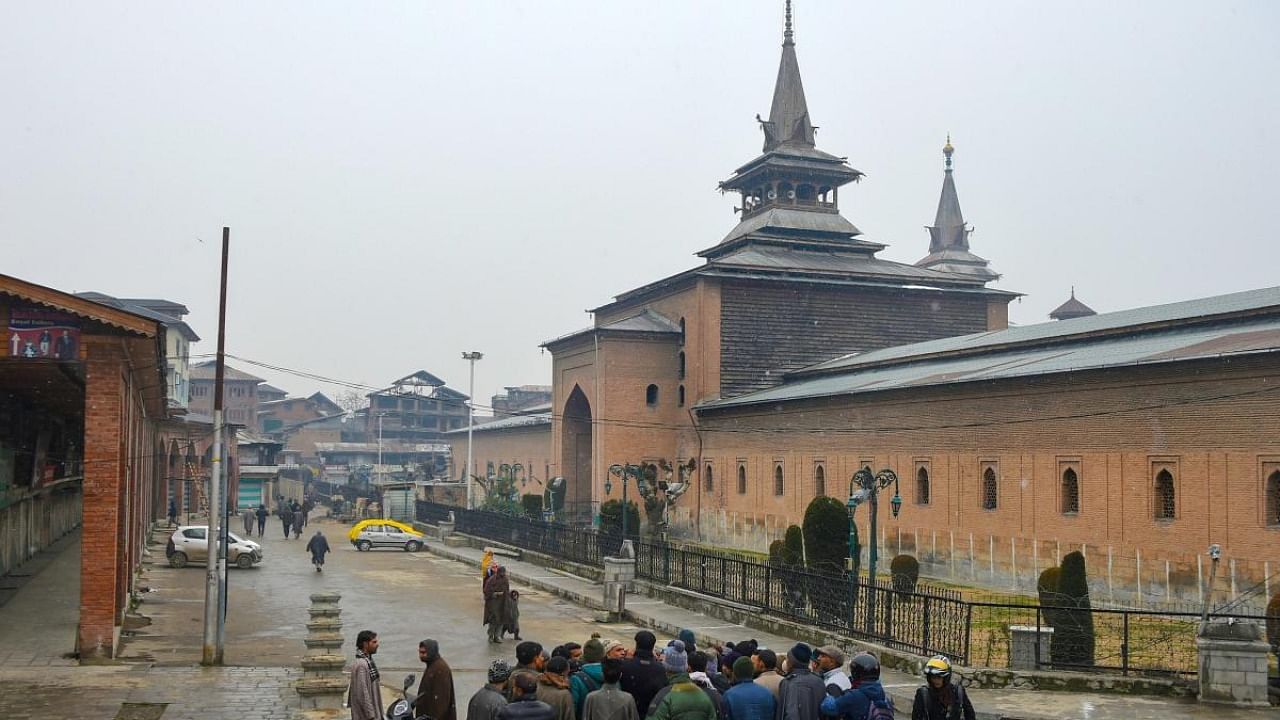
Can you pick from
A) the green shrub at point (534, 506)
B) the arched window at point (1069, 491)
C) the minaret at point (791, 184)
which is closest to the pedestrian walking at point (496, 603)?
the arched window at point (1069, 491)

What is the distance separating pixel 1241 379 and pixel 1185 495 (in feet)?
8.53

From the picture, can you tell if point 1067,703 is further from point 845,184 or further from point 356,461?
point 356,461

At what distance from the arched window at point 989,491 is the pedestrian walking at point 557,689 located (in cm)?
2257

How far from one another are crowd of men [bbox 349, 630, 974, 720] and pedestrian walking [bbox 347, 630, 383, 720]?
176cm

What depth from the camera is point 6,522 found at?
2716cm

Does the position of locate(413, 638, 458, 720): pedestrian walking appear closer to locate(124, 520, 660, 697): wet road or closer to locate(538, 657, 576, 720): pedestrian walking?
locate(538, 657, 576, 720): pedestrian walking

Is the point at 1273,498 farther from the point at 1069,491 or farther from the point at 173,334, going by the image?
the point at 173,334

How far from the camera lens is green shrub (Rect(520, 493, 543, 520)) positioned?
159 ft

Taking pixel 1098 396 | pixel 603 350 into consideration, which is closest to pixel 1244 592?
pixel 1098 396

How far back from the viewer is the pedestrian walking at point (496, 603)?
21.7m

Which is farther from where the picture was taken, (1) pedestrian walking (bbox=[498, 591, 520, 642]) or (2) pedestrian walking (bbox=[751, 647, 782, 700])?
(1) pedestrian walking (bbox=[498, 591, 520, 642])

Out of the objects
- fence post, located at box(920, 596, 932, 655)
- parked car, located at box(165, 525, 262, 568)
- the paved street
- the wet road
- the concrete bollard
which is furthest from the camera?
parked car, located at box(165, 525, 262, 568)

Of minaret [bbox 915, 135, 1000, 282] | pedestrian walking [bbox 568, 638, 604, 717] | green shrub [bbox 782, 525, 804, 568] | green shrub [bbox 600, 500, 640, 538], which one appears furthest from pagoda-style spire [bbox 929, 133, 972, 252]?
pedestrian walking [bbox 568, 638, 604, 717]

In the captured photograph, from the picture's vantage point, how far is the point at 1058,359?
30.9 metres
